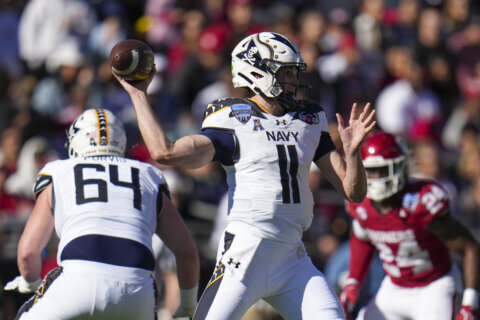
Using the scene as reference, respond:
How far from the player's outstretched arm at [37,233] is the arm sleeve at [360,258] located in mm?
2361

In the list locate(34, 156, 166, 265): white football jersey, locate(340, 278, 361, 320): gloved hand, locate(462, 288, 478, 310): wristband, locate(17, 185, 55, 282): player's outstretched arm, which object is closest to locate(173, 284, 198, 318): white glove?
locate(34, 156, 166, 265): white football jersey

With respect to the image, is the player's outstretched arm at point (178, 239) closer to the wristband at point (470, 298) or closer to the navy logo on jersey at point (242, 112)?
the navy logo on jersey at point (242, 112)

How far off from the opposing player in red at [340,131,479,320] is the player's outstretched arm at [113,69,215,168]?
2.00 metres

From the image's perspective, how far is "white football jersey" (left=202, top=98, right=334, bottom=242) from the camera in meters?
5.00

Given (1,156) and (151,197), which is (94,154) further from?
(1,156)

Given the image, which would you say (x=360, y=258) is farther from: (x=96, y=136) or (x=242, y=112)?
(x=96, y=136)

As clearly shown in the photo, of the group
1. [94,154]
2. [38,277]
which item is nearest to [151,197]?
[94,154]

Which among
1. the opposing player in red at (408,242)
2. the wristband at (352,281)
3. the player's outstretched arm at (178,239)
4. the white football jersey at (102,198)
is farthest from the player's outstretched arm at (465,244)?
the white football jersey at (102,198)

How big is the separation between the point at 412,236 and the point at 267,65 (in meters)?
1.93

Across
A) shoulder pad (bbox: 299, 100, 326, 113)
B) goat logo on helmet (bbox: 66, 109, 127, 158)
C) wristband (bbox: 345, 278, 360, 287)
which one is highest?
shoulder pad (bbox: 299, 100, 326, 113)

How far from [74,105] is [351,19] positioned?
4.25 meters

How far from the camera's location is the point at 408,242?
254 inches

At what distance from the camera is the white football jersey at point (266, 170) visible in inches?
197

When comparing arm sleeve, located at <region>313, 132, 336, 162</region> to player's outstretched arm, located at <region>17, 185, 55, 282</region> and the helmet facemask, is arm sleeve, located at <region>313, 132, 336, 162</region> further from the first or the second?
player's outstretched arm, located at <region>17, 185, 55, 282</region>
